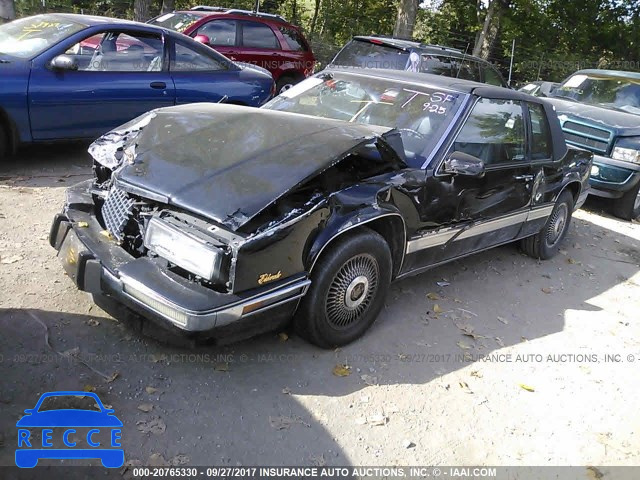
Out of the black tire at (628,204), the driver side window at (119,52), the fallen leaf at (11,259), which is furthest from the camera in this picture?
the black tire at (628,204)

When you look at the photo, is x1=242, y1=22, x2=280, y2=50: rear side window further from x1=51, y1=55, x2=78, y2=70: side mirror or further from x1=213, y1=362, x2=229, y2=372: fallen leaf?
x1=213, y1=362, x2=229, y2=372: fallen leaf

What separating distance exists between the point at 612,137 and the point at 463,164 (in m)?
5.05

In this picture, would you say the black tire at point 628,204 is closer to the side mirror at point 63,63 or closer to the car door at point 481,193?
the car door at point 481,193

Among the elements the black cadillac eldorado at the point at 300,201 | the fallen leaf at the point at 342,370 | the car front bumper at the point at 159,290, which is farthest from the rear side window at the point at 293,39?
the fallen leaf at the point at 342,370

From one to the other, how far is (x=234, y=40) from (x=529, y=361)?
8.11 metres

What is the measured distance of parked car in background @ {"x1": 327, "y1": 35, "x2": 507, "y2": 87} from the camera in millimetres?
8391

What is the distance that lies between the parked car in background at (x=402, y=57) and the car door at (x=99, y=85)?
2.59 metres

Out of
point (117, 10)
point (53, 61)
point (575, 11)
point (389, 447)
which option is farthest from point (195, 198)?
point (575, 11)

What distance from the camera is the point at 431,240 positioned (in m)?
4.27

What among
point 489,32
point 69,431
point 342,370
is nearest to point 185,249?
point 69,431

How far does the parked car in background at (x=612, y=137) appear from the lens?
7973mm

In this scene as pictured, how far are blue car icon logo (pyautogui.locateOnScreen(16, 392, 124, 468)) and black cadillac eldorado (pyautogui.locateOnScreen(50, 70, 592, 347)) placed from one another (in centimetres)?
54

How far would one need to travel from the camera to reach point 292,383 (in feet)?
11.1

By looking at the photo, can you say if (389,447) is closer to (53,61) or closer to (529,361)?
(529,361)
